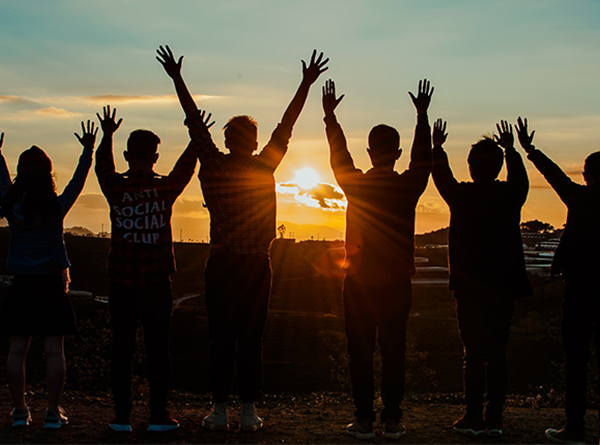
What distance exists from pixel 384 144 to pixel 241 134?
1.18 meters

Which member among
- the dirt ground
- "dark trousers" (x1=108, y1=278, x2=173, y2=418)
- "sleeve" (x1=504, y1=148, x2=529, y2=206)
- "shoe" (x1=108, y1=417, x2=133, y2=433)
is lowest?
the dirt ground

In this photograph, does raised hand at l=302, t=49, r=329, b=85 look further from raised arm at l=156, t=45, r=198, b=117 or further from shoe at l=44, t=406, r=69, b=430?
shoe at l=44, t=406, r=69, b=430

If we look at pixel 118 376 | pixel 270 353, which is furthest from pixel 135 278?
pixel 270 353

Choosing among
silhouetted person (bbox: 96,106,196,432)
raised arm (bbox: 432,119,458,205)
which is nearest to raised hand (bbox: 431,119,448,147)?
raised arm (bbox: 432,119,458,205)

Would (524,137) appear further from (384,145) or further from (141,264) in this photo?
(141,264)

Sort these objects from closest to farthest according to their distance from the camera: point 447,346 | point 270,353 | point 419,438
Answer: point 419,438 < point 270,353 < point 447,346

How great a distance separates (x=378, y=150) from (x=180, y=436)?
9.35 ft

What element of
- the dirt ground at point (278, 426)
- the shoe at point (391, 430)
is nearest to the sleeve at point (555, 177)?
the dirt ground at point (278, 426)

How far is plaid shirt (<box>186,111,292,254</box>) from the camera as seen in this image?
5398mm

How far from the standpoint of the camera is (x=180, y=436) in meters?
5.44

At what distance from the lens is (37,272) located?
5535 millimetres

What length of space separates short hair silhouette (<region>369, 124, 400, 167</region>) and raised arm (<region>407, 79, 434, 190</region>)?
189 millimetres

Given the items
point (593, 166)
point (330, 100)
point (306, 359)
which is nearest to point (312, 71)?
point (330, 100)

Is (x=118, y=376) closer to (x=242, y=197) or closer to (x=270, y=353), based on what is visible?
(x=242, y=197)
